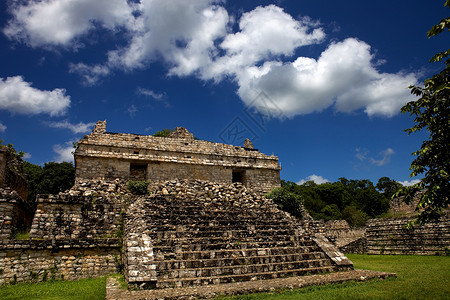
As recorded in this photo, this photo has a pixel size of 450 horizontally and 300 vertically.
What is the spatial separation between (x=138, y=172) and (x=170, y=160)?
1.74 metres

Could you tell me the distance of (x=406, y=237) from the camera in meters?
13.5

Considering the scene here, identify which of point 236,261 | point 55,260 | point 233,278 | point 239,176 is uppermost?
point 239,176

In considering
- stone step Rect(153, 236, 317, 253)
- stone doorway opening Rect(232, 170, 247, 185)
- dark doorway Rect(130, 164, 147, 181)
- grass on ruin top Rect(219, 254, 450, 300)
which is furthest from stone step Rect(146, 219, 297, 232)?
stone doorway opening Rect(232, 170, 247, 185)

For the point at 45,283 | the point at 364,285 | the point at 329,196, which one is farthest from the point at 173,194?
the point at 329,196

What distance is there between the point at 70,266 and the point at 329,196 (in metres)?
42.5

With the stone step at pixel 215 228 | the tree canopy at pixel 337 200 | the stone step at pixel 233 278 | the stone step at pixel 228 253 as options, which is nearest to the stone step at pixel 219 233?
the stone step at pixel 215 228

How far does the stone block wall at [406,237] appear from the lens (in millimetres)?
12445

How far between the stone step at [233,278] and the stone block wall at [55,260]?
3570mm

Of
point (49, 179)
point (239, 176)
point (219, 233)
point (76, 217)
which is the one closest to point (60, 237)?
point (76, 217)

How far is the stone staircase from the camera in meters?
7.45

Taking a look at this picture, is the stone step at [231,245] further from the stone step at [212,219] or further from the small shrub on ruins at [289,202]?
the small shrub on ruins at [289,202]

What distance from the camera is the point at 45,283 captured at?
8.58 m

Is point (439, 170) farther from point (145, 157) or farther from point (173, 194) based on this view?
point (145, 157)

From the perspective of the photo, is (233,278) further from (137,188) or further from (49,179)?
(49,179)
